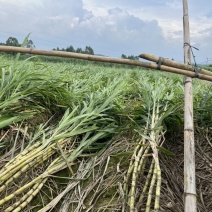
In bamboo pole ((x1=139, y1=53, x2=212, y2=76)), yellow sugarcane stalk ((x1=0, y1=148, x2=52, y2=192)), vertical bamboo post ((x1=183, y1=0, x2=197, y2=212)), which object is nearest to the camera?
vertical bamboo post ((x1=183, y1=0, x2=197, y2=212))

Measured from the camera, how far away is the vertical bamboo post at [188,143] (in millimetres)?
1248

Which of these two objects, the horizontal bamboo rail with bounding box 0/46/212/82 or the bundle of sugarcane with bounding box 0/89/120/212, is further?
the horizontal bamboo rail with bounding box 0/46/212/82

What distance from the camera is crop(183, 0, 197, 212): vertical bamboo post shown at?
49.1 inches

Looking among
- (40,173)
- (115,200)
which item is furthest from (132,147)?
(40,173)

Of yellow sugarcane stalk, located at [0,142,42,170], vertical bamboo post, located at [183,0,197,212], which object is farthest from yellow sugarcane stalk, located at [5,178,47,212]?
vertical bamboo post, located at [183,0,197,212]

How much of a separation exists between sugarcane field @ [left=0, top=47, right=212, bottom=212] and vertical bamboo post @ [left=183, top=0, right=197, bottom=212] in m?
0.14

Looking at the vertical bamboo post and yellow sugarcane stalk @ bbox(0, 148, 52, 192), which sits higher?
the vertical bamboo post

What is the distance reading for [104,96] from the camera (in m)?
2.21

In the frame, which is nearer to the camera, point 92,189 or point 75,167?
point 92,189

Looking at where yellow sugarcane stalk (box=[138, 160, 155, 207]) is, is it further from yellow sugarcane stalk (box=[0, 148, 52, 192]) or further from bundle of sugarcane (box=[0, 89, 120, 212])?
yellow sugarcane stalk (box=[0, 148, 52, 192])

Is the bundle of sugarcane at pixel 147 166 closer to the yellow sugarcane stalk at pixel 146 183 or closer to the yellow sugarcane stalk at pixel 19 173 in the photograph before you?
the yellow sugarcane stalk at pixel 146 183

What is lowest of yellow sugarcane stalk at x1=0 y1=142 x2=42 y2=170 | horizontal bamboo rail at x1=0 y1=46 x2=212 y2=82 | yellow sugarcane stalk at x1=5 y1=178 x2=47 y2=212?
yellow sugarcane stalk at x1=5 y1=178 x2=47 y2=212

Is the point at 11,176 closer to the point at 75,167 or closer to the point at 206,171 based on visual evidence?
the point at 75,167

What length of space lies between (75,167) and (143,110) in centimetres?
64
